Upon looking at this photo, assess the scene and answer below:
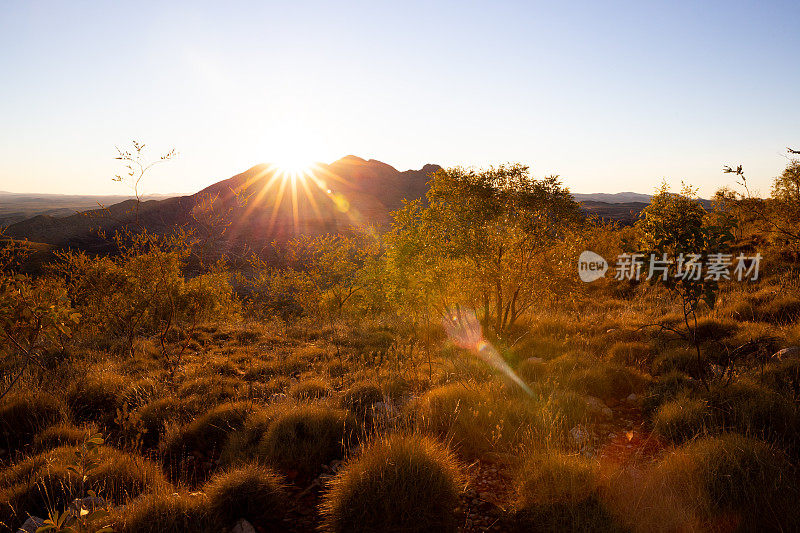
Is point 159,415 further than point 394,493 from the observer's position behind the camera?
Yes

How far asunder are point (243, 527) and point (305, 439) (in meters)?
1.65

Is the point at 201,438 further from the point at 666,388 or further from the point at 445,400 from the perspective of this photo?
the point at 666,388

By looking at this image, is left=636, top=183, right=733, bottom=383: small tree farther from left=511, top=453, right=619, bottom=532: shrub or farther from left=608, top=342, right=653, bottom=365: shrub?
left=511, top=453, right=619, bottom=532: shrub

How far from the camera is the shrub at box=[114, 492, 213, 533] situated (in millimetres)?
3487

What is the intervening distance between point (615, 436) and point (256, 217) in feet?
393

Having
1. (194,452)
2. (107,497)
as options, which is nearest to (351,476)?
(107,497)

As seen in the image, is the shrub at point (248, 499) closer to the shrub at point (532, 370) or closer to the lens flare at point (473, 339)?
the lens flare at point (473, 339)

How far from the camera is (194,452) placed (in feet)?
18.5

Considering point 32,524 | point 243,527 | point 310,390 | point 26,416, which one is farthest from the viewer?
point 310,390

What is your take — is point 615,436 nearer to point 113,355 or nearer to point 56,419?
point 56,419

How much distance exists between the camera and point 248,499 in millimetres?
4094

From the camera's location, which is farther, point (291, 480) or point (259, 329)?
point (259, 329)

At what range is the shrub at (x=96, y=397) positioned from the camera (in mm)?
6668

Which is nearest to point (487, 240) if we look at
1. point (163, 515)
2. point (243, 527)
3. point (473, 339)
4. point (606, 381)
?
point (473, 339)
